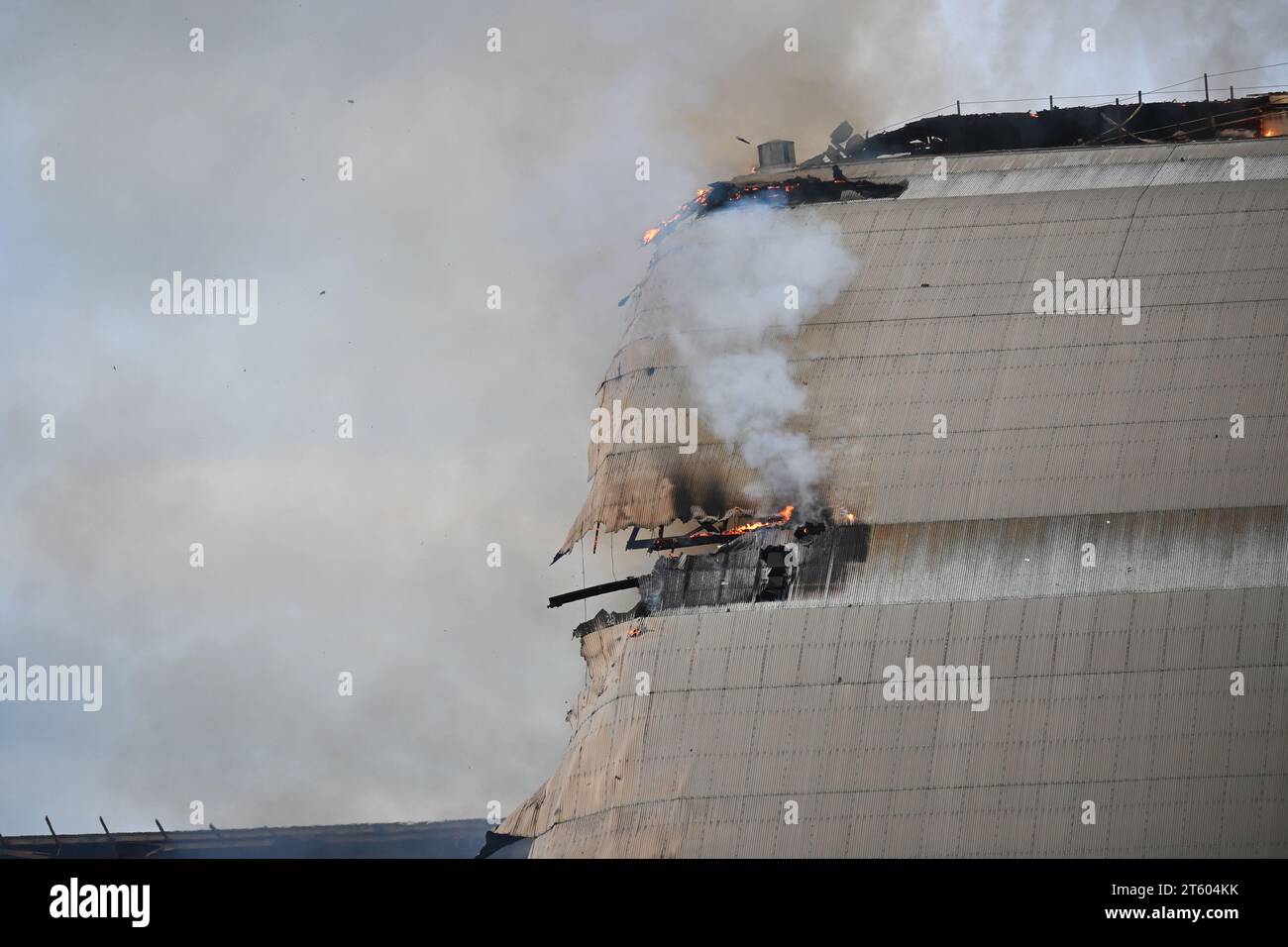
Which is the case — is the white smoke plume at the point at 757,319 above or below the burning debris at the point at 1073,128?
below

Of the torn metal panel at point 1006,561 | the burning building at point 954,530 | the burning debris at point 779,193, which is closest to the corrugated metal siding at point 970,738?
the burning building at point 954,530

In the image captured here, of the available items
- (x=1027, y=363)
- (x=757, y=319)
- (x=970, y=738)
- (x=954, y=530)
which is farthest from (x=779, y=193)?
(x=970, y=738)

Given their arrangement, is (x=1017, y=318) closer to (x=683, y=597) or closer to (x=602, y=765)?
(x=683, y=597)

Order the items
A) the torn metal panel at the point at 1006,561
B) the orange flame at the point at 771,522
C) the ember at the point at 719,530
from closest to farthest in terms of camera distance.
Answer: the torn metal panel at the point at 1006,561, the orange flame at the point at 771,522, the ember at the point at 719,530

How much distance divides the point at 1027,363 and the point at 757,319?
10.6m

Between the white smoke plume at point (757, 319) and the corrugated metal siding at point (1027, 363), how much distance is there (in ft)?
1.53

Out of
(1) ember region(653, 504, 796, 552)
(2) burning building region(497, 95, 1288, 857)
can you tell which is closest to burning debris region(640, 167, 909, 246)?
(2) burning building region(497, 95, 1288, 857)

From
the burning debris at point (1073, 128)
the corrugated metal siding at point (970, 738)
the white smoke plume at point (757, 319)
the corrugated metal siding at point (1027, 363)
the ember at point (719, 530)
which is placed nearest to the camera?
the corrugated metal siding at point (970, 738)

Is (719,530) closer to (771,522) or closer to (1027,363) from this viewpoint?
(771,522)

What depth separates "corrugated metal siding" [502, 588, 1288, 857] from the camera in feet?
204

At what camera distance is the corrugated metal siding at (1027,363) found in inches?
2665

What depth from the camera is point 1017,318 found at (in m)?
71.4

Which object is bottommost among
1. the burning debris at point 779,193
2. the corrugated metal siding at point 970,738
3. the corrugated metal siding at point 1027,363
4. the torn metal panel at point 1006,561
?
the corrugated metal siding at point 970,738

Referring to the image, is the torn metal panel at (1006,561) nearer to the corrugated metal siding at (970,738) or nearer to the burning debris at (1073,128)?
the corrugated metal siding at (970,738)
